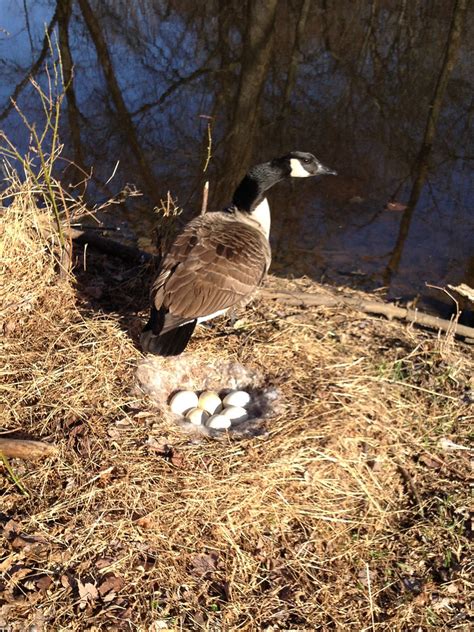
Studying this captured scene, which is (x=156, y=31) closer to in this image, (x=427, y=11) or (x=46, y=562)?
(x=427, y=11)

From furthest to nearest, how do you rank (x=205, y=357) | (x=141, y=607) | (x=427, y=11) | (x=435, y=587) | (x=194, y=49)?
(x=427, y=11), (x=194, y=49), (x=205, y=357), (x=435, y=587), (x=141, y=607)

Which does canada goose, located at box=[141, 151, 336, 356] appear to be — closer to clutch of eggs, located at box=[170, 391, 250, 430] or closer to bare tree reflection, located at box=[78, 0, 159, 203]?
clutch of eggs, located at box=[170, 391, 250, 430]

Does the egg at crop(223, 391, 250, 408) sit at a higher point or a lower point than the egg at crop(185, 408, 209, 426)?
higher

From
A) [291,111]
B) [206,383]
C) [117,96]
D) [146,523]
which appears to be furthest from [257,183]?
[117,96]

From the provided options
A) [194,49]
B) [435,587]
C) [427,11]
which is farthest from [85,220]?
[427,11]

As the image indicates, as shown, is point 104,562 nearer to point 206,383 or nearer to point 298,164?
point 206,383

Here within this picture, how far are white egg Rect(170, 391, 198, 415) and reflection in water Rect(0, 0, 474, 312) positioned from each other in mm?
2594

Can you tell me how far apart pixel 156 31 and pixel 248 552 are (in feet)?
33.9

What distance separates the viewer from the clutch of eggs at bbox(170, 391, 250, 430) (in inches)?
135

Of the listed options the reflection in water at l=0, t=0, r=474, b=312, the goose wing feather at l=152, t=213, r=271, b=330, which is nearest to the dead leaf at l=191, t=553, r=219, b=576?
the goose wing feather at l=152, t=213, r=271, b=330

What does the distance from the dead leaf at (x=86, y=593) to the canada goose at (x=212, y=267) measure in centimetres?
124

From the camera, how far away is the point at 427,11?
12.5 m

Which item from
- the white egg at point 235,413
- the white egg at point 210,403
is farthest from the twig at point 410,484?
the white egg at point 210,403

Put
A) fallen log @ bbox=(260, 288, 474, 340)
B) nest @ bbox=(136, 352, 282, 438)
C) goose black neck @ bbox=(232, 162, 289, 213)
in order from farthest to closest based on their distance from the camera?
fallen log @ bbox=(260, 288, 474, 340) → goose black neck @ bbox=(232, 162, 289, 213) → nest @ bbox=(136, 352, 282, 438)
